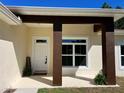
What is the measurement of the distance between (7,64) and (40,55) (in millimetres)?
5123

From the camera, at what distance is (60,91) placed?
7.55 metres

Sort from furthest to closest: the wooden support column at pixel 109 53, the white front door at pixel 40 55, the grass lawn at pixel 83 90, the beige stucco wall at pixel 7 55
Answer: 1. the white front door at pixel 40 55
2. the wooden support column at pixel 109 53
3. the grass lawn at pixel 83 90
4. the beige stucco wall at pixel 7 55

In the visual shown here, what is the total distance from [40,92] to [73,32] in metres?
6.24

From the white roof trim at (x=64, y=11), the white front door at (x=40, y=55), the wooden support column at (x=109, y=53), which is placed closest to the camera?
the white roof trim at (x=64, y=11)

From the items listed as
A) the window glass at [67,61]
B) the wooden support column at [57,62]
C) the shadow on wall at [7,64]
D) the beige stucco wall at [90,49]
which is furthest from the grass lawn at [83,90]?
the window glass at [67,61]

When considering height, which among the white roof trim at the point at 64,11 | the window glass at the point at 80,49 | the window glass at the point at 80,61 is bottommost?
the window glass at the point at 80,61

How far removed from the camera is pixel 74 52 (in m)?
12.8

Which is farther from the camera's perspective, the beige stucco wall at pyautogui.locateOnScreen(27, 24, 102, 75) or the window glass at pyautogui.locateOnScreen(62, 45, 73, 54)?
the window glass at pyautogui.locateOnScreen(62, 45, 73, 54)

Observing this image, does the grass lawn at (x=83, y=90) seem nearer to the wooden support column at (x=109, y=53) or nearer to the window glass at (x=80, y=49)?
the wooden support column at (x=109, y=53)

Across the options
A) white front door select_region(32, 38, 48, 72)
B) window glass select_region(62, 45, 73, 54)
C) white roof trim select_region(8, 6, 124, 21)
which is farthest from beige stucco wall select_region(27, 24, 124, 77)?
white roof trim select_region(8, 6, 124, 21)

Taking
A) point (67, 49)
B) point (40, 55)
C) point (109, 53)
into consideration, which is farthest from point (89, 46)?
point (109, 53)

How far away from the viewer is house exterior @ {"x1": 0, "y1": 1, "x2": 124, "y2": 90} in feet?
26.5

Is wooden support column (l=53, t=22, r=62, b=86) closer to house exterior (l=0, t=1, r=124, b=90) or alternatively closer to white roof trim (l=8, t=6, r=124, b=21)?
house exterior (l=0, t=1, r=124, b=90)

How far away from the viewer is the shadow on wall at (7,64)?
23.5 feet
